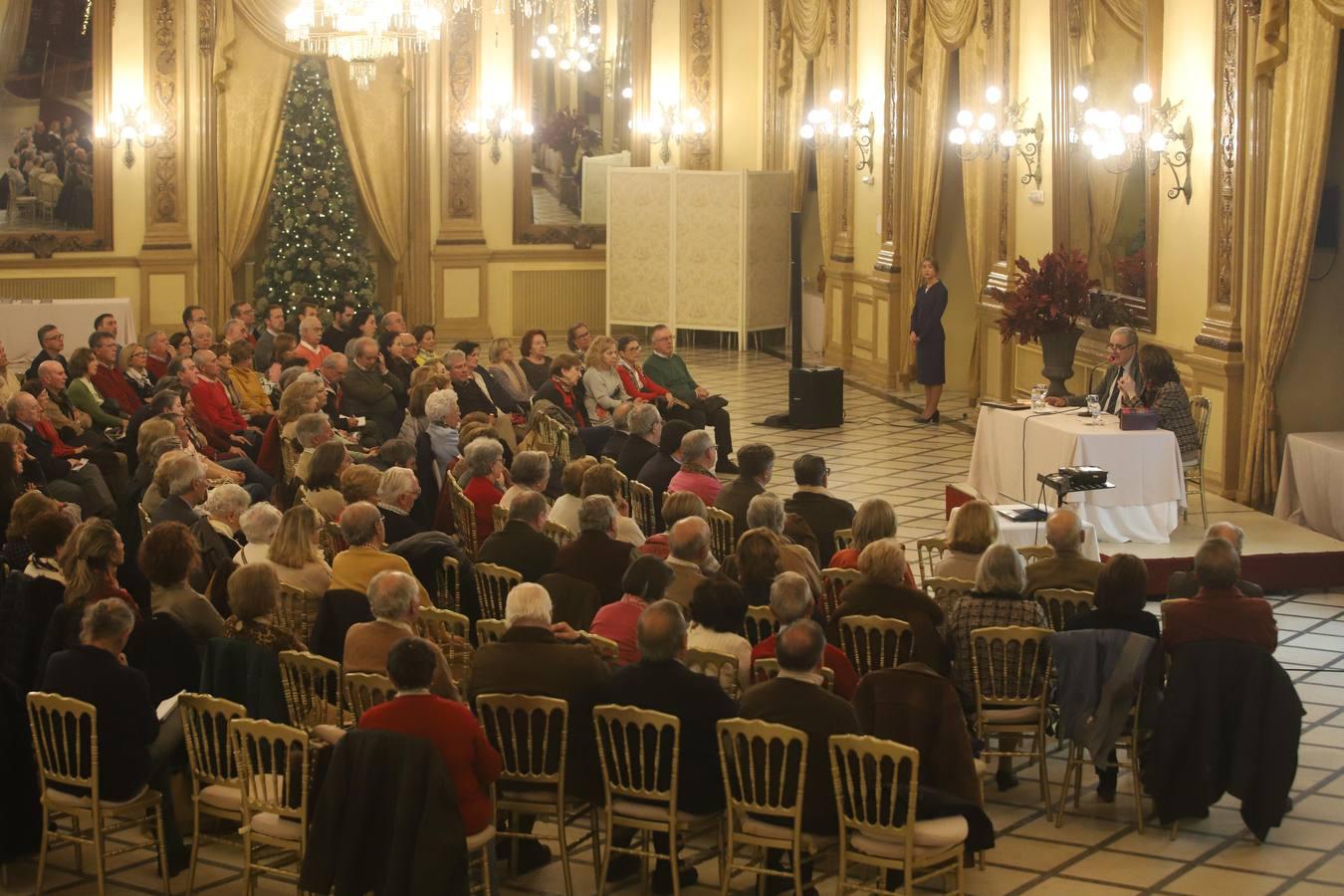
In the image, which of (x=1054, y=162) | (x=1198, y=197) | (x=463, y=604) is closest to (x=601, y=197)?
(x=1054, y=162)

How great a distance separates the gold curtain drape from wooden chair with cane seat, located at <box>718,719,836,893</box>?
21.2 ft

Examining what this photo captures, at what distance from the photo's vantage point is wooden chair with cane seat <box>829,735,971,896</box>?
503 centimetres

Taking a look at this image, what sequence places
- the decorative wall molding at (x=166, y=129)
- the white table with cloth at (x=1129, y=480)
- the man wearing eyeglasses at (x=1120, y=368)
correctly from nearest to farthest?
the white table with cloth at (x=1129, y=480) → the man wearing eyeglasses at (x=1120, y=368) → the decorative wall molding at (x=166, y=129)

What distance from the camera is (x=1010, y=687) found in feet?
20.6

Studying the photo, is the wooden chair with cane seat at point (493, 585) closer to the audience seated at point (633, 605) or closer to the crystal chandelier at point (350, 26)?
the audience seated at point (633, 605)

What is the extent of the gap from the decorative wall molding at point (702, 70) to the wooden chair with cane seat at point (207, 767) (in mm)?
16172

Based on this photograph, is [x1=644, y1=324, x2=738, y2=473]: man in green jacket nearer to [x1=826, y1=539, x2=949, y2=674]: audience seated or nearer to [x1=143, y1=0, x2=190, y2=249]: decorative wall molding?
[x1=826, y1=539, x2=949, y2=674]: audience seated

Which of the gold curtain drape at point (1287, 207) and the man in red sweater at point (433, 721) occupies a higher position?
the gold curtain drape at point (1287, 207)

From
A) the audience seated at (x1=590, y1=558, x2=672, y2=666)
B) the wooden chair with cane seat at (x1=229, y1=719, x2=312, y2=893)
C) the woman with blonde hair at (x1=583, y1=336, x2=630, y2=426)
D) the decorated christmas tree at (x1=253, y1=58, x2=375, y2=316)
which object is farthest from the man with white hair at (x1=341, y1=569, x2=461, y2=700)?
the decorated christmas tree at (x1=253, y1=58, x2=375, y2=316)

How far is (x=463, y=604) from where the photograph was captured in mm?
7230

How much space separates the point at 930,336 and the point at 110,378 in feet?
22.2

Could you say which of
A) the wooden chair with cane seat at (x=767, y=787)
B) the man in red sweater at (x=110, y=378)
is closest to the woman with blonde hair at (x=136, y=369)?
the man in red sweater at (x=110, y=378)

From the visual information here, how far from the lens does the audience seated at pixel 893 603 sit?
6219 millimetres

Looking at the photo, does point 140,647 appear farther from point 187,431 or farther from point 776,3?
point 776,3
